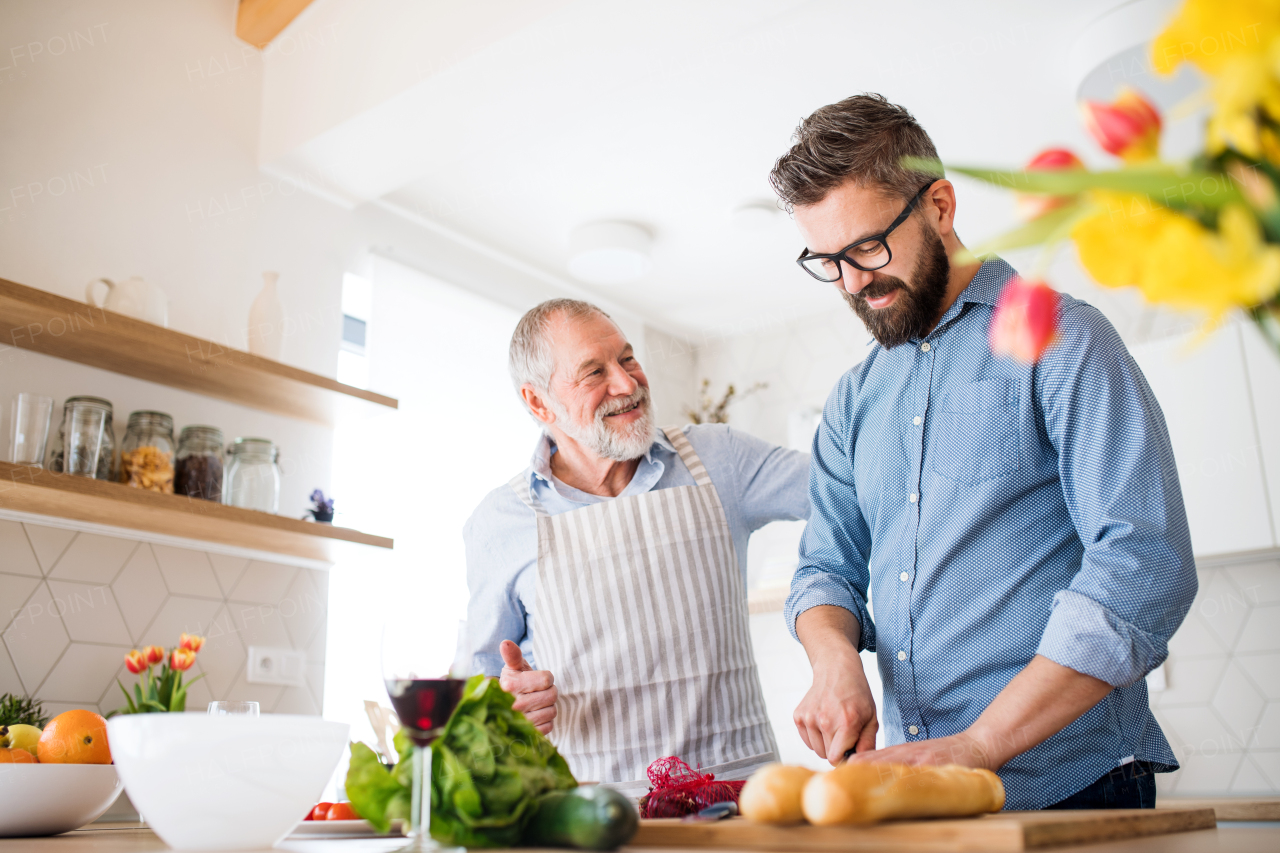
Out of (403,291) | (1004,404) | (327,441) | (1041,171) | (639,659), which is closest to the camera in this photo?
(1041,171)

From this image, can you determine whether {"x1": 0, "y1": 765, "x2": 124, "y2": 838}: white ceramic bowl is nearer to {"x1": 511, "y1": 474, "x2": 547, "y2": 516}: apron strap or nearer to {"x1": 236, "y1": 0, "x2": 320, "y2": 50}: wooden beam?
{"x1": 511, "y1": 474, "x2": 547, "y2": 516}: apron strap

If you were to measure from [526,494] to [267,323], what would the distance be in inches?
40.0

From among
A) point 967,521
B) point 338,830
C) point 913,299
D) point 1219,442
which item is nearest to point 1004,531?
point 967,521

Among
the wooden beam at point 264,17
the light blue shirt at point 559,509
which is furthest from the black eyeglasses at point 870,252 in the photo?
the wooden beam at point 264,17

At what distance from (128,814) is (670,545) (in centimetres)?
133

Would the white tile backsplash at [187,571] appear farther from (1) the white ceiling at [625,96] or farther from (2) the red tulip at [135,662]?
(1) the white ceiling at [625,96]

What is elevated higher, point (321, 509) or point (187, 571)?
point (321, 509)

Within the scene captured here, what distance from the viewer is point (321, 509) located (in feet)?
7.97

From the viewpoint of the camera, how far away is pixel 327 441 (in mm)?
2711

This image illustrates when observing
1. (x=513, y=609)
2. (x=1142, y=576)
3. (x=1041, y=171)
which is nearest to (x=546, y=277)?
(x=513, y=609)

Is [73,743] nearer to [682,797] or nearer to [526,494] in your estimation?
[682,797]

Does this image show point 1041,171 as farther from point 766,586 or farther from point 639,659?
point 766,586

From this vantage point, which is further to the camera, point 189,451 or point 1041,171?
point 189,451

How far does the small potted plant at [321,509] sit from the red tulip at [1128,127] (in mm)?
2264
